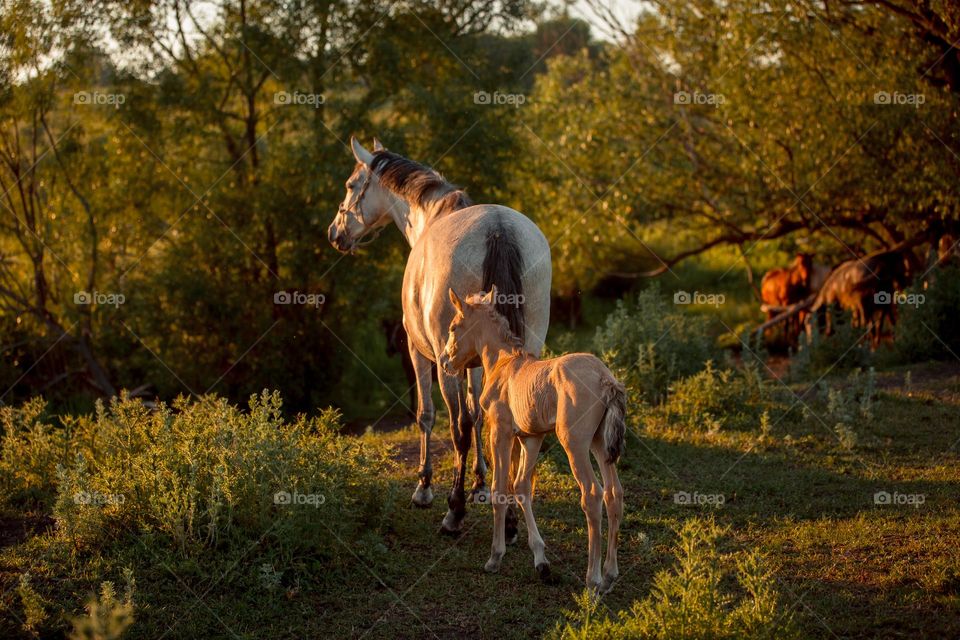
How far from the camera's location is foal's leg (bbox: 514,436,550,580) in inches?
235

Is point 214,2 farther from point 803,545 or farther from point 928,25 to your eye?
point 803,545

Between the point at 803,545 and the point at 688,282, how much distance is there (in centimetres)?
1623

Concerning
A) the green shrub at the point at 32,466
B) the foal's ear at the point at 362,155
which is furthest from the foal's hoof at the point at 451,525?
the foal's ear at the point at 362,155

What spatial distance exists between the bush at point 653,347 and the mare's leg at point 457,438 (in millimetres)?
3798

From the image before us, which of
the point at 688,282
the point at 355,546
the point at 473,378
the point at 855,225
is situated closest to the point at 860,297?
the point at 855,225

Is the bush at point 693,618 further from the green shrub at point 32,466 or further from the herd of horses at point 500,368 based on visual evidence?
the green shrub at point 32,466

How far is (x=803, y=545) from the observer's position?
6.36m

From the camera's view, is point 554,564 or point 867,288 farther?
point 867,288

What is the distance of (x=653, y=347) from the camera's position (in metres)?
11.3

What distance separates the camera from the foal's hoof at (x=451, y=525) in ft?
22.6

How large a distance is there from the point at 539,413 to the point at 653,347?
5.89 m

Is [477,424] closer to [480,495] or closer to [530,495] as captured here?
[480,495]

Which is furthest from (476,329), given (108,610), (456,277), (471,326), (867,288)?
(867,288)

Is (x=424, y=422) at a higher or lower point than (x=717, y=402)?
higher
